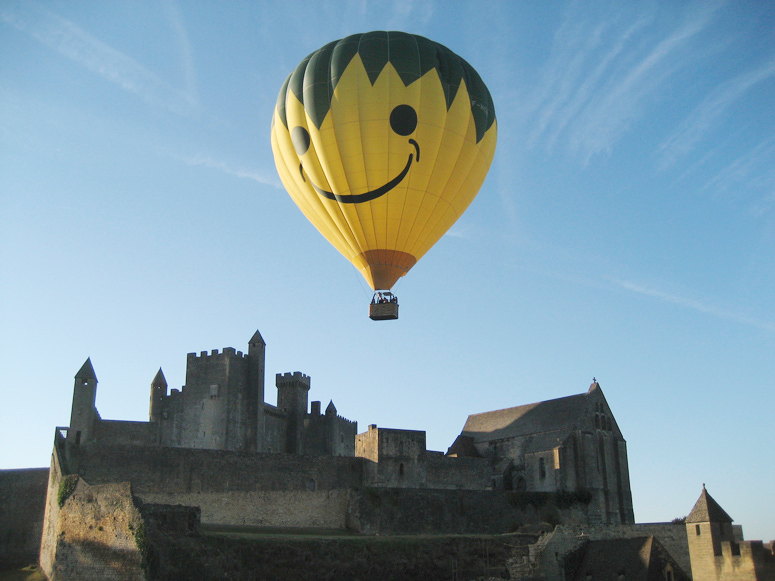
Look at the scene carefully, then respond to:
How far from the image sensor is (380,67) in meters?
28.0

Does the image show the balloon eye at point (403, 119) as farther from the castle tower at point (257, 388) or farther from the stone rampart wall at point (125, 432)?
the castle tower at point (257, 388)

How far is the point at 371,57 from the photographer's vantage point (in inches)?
1107

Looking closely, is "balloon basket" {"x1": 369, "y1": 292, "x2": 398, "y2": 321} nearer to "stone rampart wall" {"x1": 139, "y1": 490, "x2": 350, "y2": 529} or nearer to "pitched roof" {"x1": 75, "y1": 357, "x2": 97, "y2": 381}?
"stone rampart wall" {"x1": 139, "y1": 490, "x2": 350, "y2": 529}

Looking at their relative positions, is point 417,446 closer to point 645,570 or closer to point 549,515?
point 549,515

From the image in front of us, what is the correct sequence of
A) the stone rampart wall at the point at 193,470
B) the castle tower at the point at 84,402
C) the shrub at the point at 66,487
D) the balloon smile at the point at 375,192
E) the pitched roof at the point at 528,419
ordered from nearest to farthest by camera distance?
the balloon smile at the point at 375,192
the shrub at the point at 66,487
the stone rampart wall at the point at 193,470
the castle tower at the point at 84,402
the pitched roof at the point at 528,419

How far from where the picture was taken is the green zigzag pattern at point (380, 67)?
92.1 ft

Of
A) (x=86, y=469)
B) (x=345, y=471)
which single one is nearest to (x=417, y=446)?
(x=345, y=471)

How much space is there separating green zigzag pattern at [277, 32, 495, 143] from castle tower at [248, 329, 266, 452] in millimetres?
20700

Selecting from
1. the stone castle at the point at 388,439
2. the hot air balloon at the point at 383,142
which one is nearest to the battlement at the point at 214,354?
the stone castle at the point at 388,439

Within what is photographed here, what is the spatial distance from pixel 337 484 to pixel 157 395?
12521 mm

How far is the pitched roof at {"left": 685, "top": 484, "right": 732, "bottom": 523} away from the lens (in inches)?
1164

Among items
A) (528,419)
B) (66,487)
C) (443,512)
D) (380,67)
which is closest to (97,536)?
(66,487)

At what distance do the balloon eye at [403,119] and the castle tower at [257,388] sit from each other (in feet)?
74.6

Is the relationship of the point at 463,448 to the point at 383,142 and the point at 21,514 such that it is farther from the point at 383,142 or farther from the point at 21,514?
the point at 383,142
